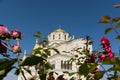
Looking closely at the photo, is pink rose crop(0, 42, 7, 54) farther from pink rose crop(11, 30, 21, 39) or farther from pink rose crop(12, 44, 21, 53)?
pink rose crop(11, 30, 21, 39)

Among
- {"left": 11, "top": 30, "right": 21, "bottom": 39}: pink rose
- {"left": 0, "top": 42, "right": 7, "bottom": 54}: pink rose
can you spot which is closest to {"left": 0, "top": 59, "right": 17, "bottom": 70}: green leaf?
{"left": 0, "top": 42, "right": 7, "bottom": 54}: pink rose

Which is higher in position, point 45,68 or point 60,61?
point 60,61

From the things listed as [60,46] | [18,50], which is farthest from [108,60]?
[60,46]

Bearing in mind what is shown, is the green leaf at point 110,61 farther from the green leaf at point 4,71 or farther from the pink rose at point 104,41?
the pink rose at point 104,41

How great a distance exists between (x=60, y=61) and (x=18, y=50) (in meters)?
58.0

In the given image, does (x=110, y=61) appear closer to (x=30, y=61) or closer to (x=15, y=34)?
(x=30, y=61)

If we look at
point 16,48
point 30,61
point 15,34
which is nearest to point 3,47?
point 16,48

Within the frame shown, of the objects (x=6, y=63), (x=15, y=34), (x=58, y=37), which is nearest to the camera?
(x=6, y=63)

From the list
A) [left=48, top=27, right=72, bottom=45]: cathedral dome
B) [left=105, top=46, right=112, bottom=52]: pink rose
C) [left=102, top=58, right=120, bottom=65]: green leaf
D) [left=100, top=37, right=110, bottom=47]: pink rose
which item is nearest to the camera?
[left=102, top=58, right=120, bottom=65]: green leaf

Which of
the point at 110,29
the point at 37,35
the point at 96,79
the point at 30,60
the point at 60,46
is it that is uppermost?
the point at 60,46

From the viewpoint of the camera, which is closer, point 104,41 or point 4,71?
point 4,71

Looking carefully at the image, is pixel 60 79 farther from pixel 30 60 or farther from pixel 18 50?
pixel 30 60

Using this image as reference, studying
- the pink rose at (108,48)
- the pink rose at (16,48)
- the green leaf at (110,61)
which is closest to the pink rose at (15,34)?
the pink rose at (16,48)

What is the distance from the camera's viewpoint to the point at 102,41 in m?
4.20
